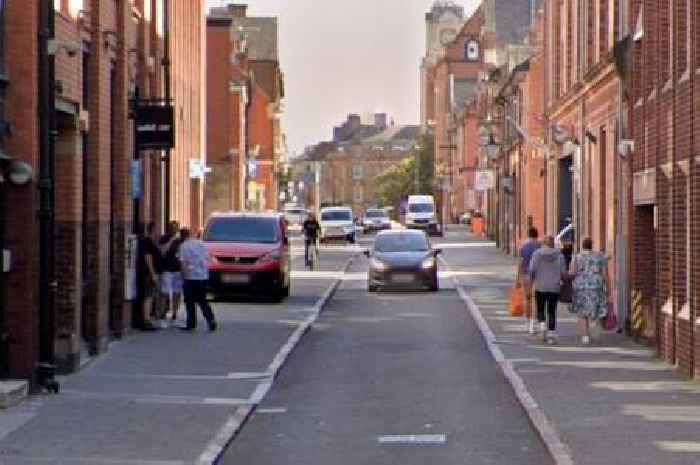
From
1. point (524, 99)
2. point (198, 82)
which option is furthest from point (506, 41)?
point (198, 82)

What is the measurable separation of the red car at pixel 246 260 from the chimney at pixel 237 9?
7217cm

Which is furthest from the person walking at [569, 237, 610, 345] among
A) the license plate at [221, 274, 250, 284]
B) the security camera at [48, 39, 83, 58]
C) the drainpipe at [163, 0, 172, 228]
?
the license plate at [221, 274, 250, 284]

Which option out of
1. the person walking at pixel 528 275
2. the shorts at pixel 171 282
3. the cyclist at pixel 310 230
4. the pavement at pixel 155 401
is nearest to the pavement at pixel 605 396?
the person walking at pixel 528 275

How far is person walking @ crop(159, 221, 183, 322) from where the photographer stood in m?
28.7

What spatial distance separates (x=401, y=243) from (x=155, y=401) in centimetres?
2466

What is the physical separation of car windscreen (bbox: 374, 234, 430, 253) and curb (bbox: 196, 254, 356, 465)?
9.74 metres

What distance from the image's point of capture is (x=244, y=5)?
11069 cm

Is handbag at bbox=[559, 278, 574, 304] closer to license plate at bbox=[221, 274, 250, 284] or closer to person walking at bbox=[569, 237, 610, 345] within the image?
person walking at bbox=[569, 237, 610, 345]

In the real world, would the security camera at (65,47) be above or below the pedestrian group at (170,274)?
above

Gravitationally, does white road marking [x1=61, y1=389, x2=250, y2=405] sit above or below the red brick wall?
below

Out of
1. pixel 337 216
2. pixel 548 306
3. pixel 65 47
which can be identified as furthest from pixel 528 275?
pixel 337 216

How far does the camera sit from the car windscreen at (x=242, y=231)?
36.6 meters

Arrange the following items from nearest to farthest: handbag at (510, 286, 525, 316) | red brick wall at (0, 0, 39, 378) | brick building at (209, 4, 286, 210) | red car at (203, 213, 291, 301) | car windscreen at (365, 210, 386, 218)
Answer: red brick wall at (0, 0, 39, 378) < handbag at (510, 286, 525, 316) < red car at (203, 213, 291, 301) < brick building at (209, 4, 286, 210) < car windscreen at (365, 210, 386, 218)

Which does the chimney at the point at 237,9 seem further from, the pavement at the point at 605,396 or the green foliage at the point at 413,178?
the pavement at the point at 605,396
